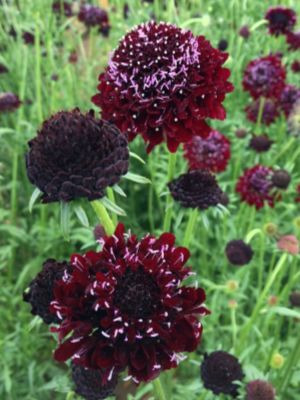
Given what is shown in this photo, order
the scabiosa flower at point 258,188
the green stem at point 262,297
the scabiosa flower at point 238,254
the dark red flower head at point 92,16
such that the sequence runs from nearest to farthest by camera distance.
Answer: the green stem at point 262,297
the scabiosa flower at point 238,254
the scabiosa flower at point 258,188
the dark red flower head at point 92,16

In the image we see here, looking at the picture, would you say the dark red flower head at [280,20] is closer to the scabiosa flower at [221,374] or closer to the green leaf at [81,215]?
the scabiosa flower at [221,374]

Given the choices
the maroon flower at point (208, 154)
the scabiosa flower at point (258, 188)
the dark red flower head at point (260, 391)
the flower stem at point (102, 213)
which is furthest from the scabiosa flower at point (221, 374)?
the maroon flower at point (208, 154)

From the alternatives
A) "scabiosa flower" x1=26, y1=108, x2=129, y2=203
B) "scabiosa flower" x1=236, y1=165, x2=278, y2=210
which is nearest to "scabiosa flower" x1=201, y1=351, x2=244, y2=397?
"scabiosa flower" x1=26, y1=108, x2=129, y2=203

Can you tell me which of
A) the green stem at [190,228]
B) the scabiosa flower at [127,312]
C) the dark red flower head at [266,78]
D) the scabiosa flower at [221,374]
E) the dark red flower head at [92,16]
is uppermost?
the dark red flower head at [92,16]

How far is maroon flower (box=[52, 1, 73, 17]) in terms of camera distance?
270 centimetres

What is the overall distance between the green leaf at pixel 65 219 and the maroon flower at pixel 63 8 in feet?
6.57

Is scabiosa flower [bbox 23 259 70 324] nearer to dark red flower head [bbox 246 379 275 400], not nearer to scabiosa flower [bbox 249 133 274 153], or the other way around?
dark red flower head [bbox 246 379 275 400]

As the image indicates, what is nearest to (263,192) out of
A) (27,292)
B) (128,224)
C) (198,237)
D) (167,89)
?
(198,237)

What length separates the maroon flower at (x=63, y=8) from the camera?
270 centimetres

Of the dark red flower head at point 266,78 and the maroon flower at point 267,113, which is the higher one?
the dark red flower head at point 266,78

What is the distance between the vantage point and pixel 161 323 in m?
0.75

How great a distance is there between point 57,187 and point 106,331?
22 centimetres

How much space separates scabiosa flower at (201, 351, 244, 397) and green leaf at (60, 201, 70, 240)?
517mm

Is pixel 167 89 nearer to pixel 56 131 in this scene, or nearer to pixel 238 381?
pixel 56 131
